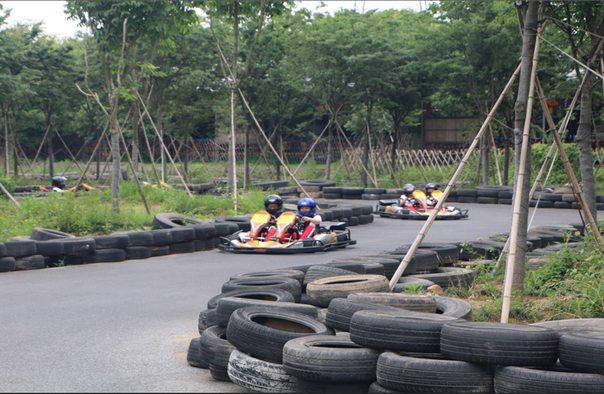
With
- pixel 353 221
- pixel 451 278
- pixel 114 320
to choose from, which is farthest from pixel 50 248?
pixel 353 221

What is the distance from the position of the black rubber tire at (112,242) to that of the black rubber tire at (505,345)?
7.45 metres

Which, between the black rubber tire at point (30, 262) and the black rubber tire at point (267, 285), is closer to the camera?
the black rubber tire at point (267, 285)

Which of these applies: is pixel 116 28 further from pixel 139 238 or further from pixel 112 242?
pixel 112 242

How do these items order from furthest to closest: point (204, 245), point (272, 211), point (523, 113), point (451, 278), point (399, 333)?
point (272, 211) < point (204, 245) < point (451, 278) < point (523, 113) < point (399, 333)

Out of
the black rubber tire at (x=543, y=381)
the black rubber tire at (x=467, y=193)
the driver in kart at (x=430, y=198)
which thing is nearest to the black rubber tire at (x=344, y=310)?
the black rubber tire at (x=543, y=381)

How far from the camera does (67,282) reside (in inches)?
353

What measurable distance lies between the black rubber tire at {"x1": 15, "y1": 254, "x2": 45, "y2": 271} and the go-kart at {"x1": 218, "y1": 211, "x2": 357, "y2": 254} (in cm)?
298

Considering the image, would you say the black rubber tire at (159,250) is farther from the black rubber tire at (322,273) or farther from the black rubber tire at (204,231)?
the black rubber tire at (322,273)

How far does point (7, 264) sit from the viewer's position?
9766mm

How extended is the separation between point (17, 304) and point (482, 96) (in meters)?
19.8

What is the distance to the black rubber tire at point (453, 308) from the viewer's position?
17.4 feet

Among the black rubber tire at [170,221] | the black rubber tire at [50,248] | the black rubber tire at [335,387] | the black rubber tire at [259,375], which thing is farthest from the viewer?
the black rubber tire at [170,221]

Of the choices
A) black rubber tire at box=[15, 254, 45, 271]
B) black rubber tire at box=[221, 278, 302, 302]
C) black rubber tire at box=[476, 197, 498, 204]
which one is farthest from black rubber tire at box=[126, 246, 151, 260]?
black rubber tire at box=[476, 197, 498, 204]

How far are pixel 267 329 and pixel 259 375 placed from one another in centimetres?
30
